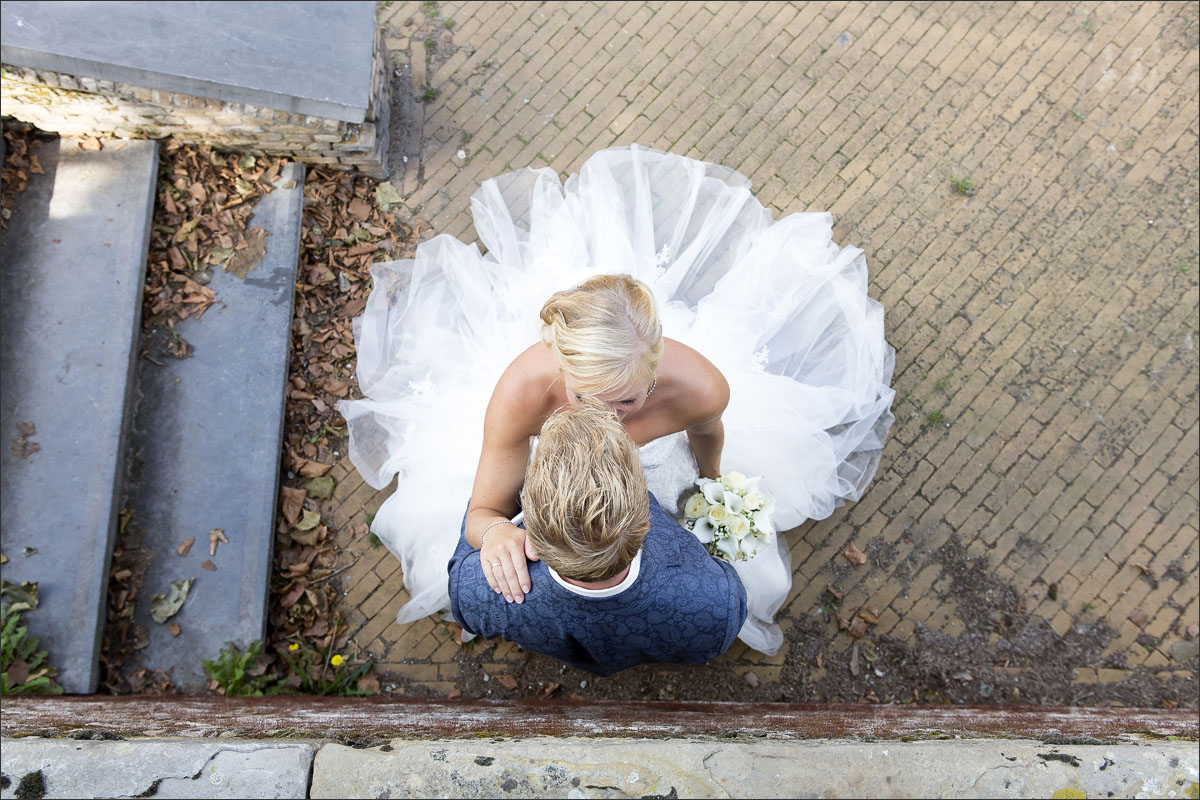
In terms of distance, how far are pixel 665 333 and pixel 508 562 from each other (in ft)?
5.60

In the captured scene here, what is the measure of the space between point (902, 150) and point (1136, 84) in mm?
1681

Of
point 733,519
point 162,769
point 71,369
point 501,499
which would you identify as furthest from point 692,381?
point 71,369

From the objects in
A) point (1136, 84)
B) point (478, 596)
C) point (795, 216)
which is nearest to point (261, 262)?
point (478, 596)

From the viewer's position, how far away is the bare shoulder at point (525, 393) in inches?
Result: 109

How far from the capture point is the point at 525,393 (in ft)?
9.26

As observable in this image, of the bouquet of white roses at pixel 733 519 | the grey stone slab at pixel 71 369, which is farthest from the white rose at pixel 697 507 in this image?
the grey stone slab at pixel 71 369

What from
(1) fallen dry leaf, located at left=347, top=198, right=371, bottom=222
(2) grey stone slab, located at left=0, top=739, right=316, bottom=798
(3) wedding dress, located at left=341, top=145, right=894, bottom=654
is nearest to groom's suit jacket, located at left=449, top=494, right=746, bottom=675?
(2) grey stone slab, located at left=0, top=739, right=316, bottom=798

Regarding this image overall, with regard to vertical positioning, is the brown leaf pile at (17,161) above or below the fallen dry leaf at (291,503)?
above

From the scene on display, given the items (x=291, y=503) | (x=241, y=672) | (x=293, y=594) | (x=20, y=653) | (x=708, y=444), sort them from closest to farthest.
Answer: (x=708, y=444), (x=20, y=653), (x=241, y=672), (x=293, y=594), (x=291, y=503)

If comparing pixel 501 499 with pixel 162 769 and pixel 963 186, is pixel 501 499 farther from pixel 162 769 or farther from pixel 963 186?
pixel 963 186

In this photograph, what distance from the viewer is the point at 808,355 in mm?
4012

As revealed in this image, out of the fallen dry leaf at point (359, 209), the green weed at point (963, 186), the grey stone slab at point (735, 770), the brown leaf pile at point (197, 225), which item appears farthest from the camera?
the green weed at point (963, 186)

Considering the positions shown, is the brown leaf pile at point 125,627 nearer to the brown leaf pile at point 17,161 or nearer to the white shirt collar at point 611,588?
the brown leaf pile at point 17,161

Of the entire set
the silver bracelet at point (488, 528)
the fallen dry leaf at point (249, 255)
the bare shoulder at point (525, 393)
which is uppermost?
the fallen dry leaf at point (249, 255)
